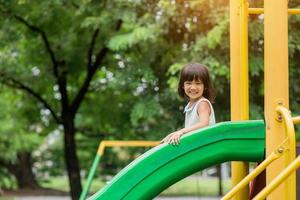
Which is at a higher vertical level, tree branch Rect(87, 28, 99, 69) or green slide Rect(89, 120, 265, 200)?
tree branch Rect(87, 28, 99, 69)

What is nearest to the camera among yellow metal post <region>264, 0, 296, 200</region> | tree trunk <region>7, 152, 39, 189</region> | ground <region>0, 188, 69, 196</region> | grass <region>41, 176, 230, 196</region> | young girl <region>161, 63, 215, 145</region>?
yellow metal post <region>264, 0, 296, 200</region>

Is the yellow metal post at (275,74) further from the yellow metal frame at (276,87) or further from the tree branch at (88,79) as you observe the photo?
the tree branch at (88,79)

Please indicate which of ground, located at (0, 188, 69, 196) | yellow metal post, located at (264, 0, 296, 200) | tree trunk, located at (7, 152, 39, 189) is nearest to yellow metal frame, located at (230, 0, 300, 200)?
yellow metal post, located at (264, 0, 296, 200)

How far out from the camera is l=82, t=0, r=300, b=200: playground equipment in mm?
2697

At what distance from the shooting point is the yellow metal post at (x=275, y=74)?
2.80 meters

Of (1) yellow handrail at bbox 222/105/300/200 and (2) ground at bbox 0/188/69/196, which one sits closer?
(1) yellow handrail at bbox 222/105/300/200

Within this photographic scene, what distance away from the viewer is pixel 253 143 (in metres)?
3.20

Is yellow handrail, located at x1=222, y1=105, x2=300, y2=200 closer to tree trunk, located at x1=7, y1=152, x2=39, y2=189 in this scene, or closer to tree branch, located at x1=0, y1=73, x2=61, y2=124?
tree branch, located at x1=0, y1=73, x2=61, y2=124

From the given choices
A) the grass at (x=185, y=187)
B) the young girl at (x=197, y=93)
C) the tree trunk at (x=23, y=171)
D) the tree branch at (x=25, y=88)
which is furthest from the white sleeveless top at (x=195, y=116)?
the tree trunk at (x=23, y=171)

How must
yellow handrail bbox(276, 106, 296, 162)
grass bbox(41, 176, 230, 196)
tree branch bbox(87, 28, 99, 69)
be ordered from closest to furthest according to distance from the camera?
yellow handrail bbox(276, 106, 296, 162)
tree branch bbox(87, 28, 99, 69)
grass bbox(41, 176, 230, 196)

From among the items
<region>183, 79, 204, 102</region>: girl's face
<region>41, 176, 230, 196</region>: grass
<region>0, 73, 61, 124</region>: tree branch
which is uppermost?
<region>183, 79, 204, 102</region>: girl's face

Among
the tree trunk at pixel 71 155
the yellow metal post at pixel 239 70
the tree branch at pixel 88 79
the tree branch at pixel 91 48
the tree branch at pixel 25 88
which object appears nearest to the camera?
the yellow metal post at pixel 239 70

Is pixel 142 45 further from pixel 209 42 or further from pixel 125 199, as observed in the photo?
pixel 125 199

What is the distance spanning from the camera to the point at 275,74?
281cm
